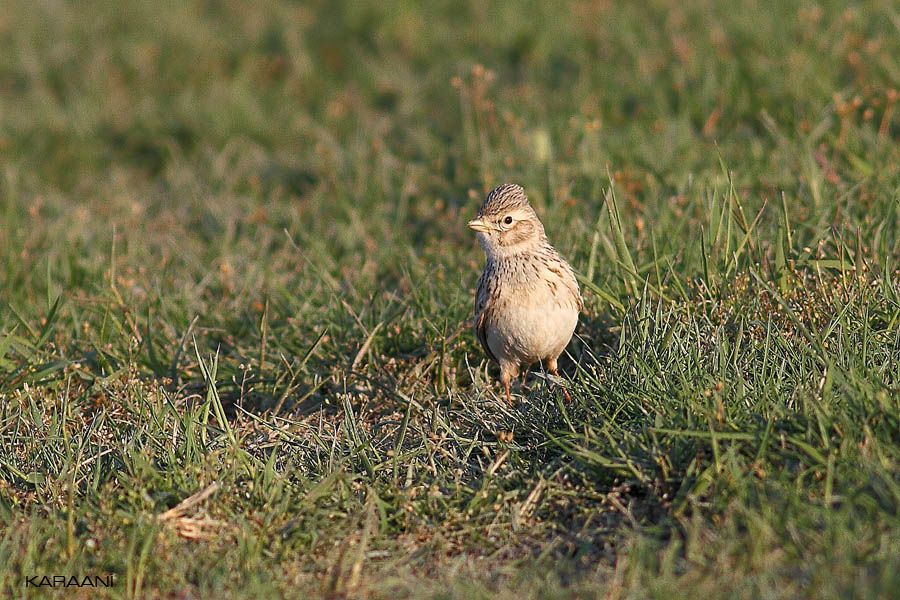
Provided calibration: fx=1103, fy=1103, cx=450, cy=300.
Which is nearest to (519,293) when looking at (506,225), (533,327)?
(533,327)

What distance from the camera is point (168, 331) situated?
5.67 meters

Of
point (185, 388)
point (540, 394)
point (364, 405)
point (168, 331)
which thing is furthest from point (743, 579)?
point (168, 331)

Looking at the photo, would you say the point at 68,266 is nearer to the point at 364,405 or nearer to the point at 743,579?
the point at 364,405

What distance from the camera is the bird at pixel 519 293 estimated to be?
4.88m

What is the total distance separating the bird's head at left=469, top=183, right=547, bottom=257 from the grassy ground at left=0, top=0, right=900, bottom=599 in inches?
16.1

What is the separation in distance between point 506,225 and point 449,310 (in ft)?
1.84

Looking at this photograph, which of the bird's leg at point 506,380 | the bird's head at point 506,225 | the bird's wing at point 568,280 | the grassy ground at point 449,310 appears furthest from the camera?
the bird's head at point 506,225

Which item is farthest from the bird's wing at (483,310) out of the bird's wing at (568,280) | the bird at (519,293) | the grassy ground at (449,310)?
the bird's wing at (568,280)

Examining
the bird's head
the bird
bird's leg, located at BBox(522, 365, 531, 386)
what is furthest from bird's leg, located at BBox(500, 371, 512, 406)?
the bird's head

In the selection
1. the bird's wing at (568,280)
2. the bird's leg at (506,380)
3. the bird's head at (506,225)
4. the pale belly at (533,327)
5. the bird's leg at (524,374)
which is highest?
the bird's head at (506,225)

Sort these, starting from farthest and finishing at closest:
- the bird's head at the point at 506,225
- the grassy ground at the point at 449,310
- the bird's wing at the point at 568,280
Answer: the bird's head at the point at 506,225 → the bird's wing at the point at 568,280 → the grassy ground at the point at 449,310

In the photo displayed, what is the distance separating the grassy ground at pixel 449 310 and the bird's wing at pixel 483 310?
0.13m

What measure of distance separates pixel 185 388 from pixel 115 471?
1.13 metres

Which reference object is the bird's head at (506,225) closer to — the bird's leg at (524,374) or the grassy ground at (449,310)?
the grassy ground at (449,310)
